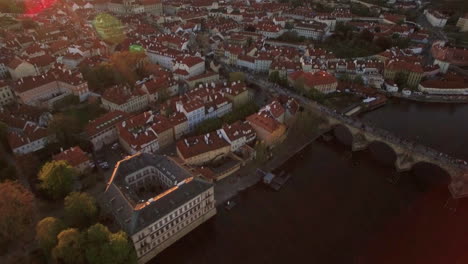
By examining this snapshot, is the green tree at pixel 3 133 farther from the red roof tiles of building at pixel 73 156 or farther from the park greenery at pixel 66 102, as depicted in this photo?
the park greenery at pixel 66 102

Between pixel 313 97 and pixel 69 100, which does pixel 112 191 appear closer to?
pixel 69 100

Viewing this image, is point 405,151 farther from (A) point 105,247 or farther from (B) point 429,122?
(A) point 105,247

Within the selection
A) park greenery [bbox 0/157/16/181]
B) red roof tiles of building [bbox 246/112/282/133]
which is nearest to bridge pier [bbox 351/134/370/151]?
red roof tiles of building [bbox 246/112/282/133]

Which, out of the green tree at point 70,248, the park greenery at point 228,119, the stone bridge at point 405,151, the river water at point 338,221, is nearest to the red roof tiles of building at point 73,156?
the green tree at point 70,248

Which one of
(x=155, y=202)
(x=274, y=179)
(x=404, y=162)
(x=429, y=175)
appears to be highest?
(x=155, y=202)

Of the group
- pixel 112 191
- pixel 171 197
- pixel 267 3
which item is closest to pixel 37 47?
pixel 112 191

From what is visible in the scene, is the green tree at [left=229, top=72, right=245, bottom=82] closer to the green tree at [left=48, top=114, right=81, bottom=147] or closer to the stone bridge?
the stone bridge

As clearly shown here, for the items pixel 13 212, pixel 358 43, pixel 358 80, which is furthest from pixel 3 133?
pixel 358 43
